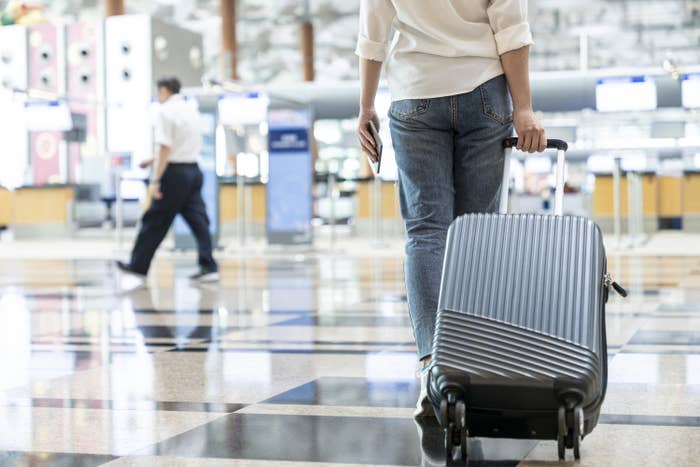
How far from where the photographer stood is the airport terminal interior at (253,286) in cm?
265

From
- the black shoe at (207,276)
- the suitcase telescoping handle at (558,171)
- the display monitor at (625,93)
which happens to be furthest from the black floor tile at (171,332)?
the display monitor at (625,93)

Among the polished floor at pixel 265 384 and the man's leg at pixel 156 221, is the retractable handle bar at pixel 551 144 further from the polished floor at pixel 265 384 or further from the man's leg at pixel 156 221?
the man's leg at pixel 156 221

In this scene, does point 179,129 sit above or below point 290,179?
above

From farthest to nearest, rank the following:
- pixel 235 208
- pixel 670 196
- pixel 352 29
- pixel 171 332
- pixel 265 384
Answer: pixel 352 29, pixel 670 196, pixel 235 208, pixel 171 332, pixel 265 384

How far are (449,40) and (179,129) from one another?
228 inches

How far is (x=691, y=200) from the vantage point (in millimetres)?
20781

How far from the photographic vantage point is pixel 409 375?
12.0 feet

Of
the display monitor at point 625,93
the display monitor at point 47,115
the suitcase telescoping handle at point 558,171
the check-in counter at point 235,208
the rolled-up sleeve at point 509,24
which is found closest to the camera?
the suitcase telescoping handle at point 558,171

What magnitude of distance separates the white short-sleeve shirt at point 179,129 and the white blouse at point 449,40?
18.3 ft

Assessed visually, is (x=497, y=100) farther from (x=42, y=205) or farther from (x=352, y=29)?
(x=352, y=29)

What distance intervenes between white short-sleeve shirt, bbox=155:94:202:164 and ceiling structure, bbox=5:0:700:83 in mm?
15519

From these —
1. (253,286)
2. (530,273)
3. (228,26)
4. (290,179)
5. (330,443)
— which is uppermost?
(228,26)

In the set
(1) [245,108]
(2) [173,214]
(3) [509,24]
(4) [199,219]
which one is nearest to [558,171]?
(3) [509,24]

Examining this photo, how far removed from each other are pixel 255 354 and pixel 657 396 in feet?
5.44
